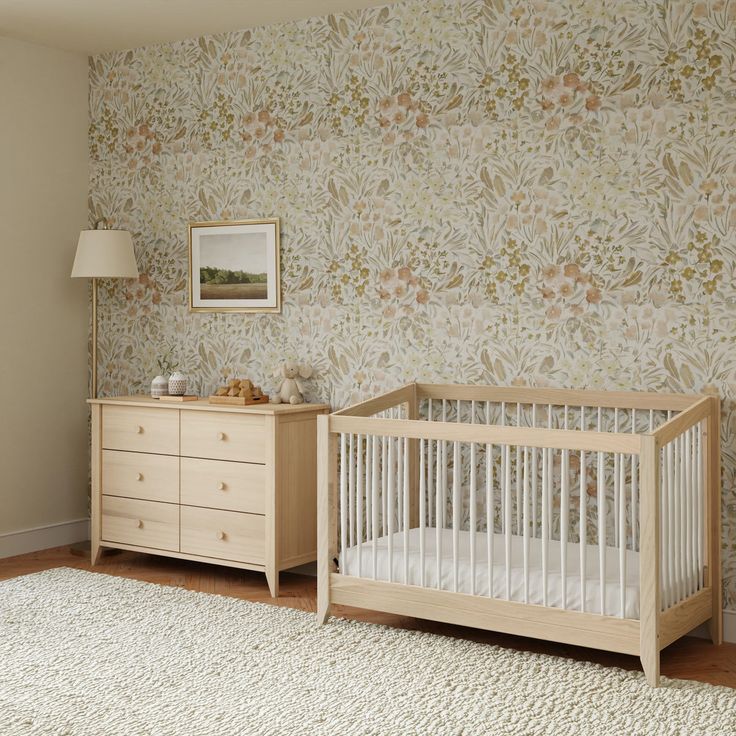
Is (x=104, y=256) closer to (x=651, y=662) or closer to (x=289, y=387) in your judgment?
(x=289, y=387)

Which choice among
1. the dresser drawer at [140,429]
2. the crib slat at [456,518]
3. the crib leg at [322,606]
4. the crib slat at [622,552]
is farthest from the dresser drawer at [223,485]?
the crib slat at [622,552]

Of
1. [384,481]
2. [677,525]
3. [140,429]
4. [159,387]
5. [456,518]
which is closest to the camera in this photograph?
[677,525]

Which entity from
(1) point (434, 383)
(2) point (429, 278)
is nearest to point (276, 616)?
(1) point (434, 383)

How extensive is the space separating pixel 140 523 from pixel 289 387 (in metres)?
0.97

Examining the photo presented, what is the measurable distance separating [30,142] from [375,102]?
185cm

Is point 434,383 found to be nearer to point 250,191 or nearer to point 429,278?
point 429,278

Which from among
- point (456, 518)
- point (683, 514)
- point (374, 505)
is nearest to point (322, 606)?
point (374, 505)

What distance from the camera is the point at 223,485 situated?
4277 mm

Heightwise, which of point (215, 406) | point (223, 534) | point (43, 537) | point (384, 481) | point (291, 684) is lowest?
point (291, 684)

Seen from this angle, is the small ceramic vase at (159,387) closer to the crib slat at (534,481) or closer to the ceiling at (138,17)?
the ceiling at (138,17)

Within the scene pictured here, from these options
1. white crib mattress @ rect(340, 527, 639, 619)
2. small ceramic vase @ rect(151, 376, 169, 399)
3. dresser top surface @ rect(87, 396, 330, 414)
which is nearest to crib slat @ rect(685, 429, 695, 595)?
white crib mattress @ rect(340, 527, 639, 619)

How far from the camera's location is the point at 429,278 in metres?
4.17

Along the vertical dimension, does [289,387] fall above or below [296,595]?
above

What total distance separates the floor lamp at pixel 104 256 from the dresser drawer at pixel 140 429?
66 cm
